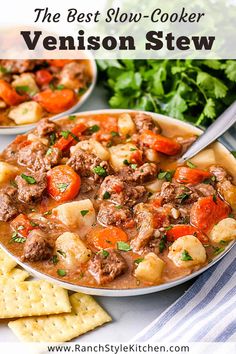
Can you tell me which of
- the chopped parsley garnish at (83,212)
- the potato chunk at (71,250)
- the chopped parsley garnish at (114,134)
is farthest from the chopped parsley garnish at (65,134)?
the potato chunk at (71,250)

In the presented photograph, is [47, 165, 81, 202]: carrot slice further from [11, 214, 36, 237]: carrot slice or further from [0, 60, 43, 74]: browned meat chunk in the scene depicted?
[0, 60, 43, 74]: browned meat chunk

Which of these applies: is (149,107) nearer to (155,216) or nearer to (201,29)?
(201,29)

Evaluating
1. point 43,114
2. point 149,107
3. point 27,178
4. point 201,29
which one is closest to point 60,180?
point 27,178

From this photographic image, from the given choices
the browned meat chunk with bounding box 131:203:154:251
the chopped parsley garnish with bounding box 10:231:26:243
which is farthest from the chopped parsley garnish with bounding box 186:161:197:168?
the chopped parsley garnish with bounding box 10:231:26:243

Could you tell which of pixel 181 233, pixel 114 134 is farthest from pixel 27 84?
pixel 181 233

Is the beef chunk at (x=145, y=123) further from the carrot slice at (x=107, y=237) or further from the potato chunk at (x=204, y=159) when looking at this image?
the carrot slice at (x=107, y=237)

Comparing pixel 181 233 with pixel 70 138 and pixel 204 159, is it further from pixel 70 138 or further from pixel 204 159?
pixel 70 138

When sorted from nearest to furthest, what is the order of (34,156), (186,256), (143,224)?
(186,256), (143,224), (34,156)
